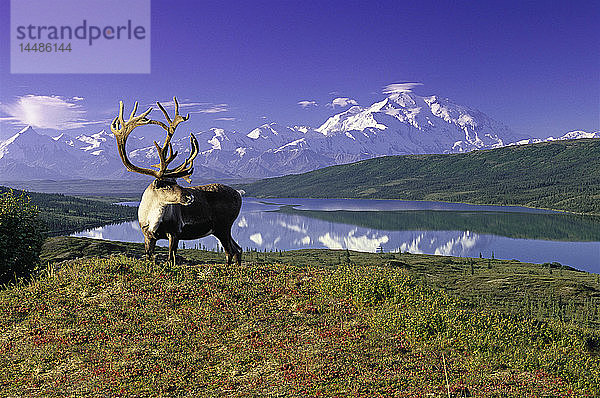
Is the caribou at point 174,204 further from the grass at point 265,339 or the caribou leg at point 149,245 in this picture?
the grass at point 265,339

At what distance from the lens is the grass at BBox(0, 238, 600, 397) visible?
9.42m

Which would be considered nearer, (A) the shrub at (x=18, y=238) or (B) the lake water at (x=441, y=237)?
(A) the shrub at (x=18, y=238)

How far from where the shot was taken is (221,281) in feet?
51.1

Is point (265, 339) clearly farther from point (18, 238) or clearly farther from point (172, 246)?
point (18, 238)

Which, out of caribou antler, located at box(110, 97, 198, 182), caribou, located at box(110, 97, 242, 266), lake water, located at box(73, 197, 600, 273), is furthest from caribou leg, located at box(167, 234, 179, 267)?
lake water, located at box(73, 197, 600, 273)

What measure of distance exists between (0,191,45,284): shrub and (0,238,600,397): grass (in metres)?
1.77

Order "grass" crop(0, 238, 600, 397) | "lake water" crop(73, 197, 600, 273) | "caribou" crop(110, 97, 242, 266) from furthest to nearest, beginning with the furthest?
1. "lake water" crop(73, 197, 600, 273)
2. "caribou" crop(110, 97, 242, 266)
3. "grass" crop(0, 238, 600, 397)

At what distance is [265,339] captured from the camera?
38.1 ft

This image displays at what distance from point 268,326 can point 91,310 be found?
6.00 meters

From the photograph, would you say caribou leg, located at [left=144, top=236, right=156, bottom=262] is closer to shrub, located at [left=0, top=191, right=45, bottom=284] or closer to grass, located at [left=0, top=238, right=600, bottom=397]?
grass, located at [left=0, top=238, right=600, bottom=397]

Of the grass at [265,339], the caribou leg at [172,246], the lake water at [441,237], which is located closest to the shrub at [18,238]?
the grass at [265,339]

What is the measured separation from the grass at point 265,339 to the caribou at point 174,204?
1.48 m

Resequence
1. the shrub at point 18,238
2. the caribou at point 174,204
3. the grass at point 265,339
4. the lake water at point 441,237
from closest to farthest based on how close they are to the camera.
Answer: the grass at point 265,339, the caribou at point 174,204, the shrub at point 18,238, the lake water at point 441,237

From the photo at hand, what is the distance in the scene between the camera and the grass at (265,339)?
9422 millimetres
